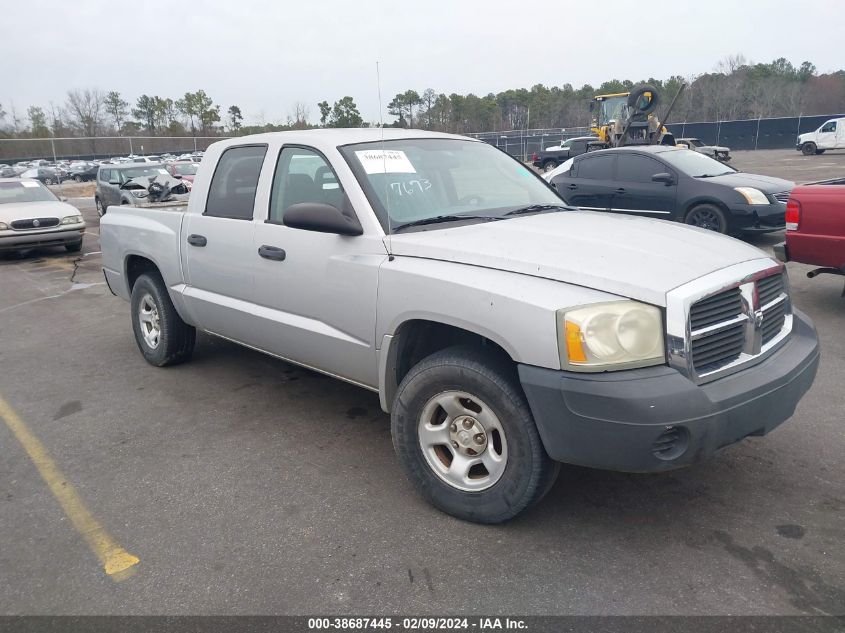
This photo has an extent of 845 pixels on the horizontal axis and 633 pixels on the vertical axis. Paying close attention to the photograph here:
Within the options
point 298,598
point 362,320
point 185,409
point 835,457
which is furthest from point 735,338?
point 185,409

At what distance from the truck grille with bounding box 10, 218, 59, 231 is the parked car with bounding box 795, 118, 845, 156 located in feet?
111

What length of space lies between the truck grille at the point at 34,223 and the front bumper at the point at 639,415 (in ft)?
39.3

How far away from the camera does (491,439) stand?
2941 mm

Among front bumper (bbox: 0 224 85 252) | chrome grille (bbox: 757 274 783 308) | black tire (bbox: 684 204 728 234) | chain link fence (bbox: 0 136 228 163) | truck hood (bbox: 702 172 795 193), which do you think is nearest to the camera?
chrome grille (bbox: 757 274 783 308)

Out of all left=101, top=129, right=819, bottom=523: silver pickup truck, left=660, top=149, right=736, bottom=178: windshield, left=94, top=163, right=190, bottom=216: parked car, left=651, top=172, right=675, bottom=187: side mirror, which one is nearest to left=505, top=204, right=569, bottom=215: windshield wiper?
left=101, top=129, right=819, bottom=523: silver pickup truck

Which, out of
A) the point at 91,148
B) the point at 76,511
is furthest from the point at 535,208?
the point at 91,148

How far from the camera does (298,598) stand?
260 cm

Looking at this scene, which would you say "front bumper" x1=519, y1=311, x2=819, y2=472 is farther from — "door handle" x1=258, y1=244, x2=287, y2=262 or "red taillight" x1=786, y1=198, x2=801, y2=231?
"red taillight" x1=786, y1=198, x2=801, y2=231

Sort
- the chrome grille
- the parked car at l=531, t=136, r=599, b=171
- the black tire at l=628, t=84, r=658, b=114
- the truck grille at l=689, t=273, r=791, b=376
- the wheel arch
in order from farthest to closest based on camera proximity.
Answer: the parked car at l=531, t=136, r=599, b=171 < the black tire at l=628, t=84, r=658, b=114 < the wheel arch < the chrome grille < the truck grille at l=689, t=273, r=791, b=376

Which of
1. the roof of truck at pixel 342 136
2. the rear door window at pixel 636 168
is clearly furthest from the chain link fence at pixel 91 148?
the roof of truck at pixel 342 136

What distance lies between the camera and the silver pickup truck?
2.57 m

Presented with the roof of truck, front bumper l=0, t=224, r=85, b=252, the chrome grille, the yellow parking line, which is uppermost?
the roof of truck

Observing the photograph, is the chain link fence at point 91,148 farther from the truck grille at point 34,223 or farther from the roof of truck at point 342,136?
the roof of truck at point 342,136

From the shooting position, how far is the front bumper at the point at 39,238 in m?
11.7
